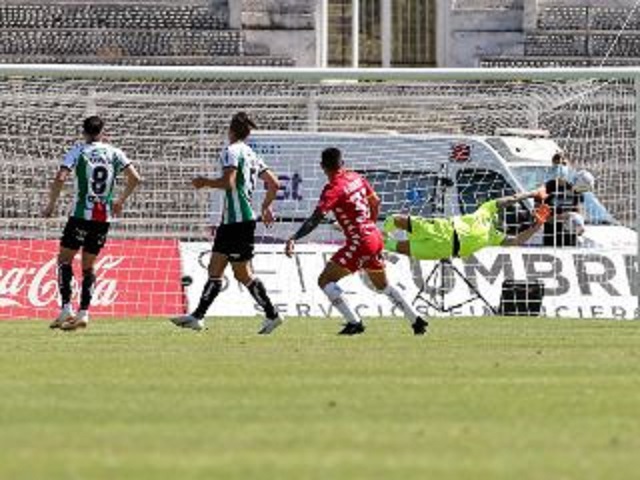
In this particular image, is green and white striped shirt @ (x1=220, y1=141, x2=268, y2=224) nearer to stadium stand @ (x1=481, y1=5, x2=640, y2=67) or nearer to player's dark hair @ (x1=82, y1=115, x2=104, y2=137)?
player's dark hair @ (x1=82, y1=115, x2=104, y2=137)

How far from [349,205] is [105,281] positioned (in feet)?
21.9

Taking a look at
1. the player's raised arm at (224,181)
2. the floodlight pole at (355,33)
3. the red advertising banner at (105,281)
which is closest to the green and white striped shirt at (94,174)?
the player's raised arm at (224,181)

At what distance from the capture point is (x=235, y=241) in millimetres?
24391

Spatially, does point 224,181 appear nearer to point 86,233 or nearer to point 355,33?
point 86,233

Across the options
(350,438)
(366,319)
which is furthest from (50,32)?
(350,438)

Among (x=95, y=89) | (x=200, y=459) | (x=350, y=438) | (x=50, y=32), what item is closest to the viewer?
(x=200, y=459)

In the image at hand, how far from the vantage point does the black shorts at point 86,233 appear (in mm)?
25141

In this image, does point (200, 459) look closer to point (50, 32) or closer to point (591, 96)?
point (591, 96)

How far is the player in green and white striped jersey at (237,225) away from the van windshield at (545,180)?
791 centimetres

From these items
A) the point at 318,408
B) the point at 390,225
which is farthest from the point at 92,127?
the point at 318,408

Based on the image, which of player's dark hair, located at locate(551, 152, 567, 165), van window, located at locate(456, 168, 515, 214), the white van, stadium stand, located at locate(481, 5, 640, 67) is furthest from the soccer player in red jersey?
stadium stand, located at locate(481, 5, 640, 67)

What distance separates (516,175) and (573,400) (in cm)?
Answer: 1823

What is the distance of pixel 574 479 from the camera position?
10.9m

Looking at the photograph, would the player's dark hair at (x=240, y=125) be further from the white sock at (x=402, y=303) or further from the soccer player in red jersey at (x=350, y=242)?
the white sock at (x=402, y=303)
